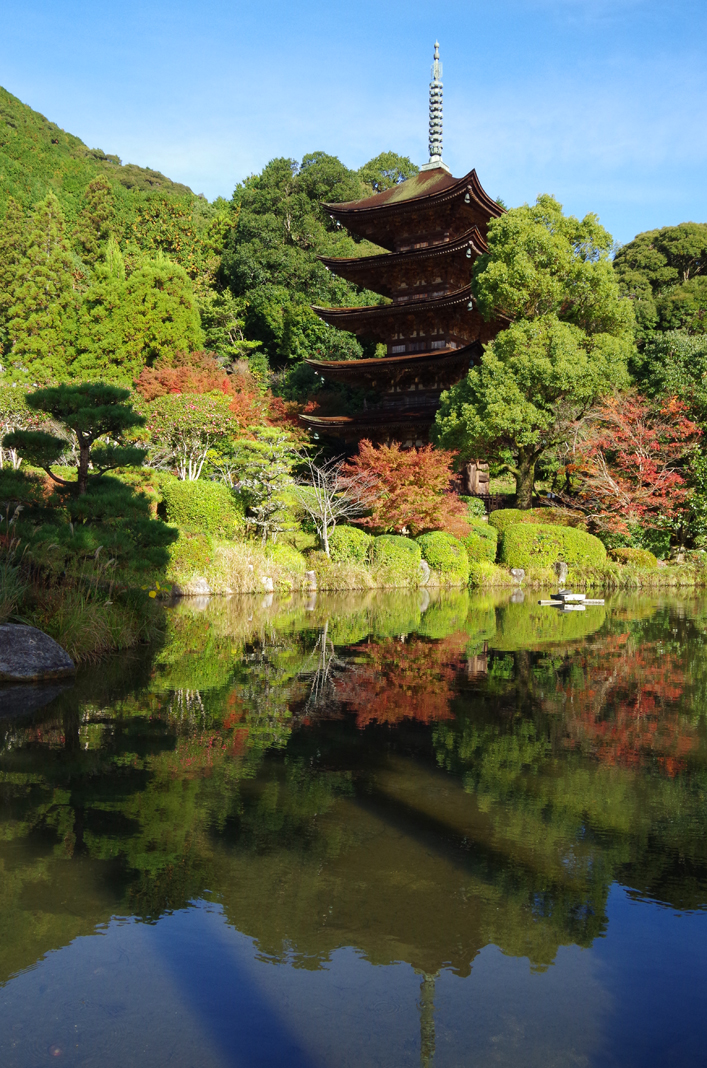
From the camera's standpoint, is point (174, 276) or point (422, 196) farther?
point (174, 276)

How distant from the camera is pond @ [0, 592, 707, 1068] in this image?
219 centimetres

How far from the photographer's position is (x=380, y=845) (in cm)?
340

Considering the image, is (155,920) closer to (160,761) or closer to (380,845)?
(380,845)

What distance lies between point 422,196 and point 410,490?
1027 cm

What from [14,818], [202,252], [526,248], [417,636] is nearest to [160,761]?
[14,818]

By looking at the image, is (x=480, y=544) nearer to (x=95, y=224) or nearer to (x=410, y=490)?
(x=410, y=490)

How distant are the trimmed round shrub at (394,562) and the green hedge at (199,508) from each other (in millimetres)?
3541

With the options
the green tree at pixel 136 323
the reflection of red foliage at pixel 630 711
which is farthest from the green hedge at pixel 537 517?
the green tree at pixel 136 323

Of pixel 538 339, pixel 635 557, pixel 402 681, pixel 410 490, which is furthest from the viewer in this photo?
pixel 635 557

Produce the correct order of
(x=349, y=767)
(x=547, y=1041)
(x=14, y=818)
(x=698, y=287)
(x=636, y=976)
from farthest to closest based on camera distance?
(x=698, y=287)
(x=349, y=767)
(x=14, y=818)
(x=636, y=976)
(x=547, y=1041)

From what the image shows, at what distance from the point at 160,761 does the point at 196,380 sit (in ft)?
72.5

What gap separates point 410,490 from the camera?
19297 mm

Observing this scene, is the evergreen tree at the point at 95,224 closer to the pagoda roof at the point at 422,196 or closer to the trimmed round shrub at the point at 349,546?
the pagoda roof at the point at 422,196

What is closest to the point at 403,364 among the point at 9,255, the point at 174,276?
the point at 174,276
